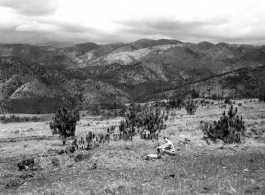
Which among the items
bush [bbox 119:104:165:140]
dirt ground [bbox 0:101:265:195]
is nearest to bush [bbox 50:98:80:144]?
bush [bbox 119:104:165:140]

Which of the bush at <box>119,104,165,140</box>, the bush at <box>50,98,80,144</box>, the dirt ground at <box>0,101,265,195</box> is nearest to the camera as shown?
the dirt ground at <box>0,101,265,195</box>

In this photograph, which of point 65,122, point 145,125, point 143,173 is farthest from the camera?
point 65,122

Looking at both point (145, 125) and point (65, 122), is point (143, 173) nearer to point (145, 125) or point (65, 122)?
point (145, 125)

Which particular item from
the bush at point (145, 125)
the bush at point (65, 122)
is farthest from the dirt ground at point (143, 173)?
the bush at point (65, 122)

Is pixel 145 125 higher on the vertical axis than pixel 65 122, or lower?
lower

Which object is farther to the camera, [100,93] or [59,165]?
[100,93]

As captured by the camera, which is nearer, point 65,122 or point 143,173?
point 143,173

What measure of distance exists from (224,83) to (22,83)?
408 feet

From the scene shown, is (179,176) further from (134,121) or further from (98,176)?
(134,121)

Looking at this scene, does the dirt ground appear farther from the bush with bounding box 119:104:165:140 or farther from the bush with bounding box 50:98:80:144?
the bush with bounding box 50:98:80:144

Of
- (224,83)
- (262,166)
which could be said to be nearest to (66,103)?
(262,166)

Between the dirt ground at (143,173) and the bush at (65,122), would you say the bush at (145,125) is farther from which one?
the dirt ground at (143,173)

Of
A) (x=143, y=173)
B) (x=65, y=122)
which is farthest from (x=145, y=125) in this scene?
(x=143, y=173)

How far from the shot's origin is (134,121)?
98.4 ft
